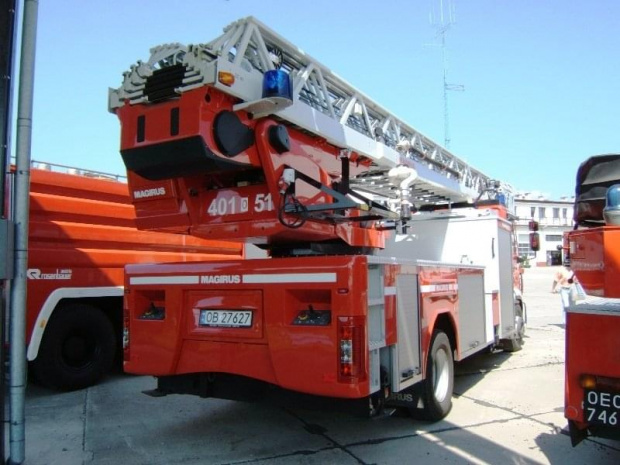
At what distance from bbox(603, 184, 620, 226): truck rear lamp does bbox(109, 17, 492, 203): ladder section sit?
229 centimetres

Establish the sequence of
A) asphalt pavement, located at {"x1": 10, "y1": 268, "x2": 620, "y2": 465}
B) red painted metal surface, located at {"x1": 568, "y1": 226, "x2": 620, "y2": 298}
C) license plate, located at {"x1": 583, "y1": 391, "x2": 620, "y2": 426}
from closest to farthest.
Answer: license plate, located at {"x1": 583, "y1": 391, "x2": 620, "y2": 426} → red painted metal surface, located at {"x1": 568, "y1": 226, "x2": 620, "y2": 298} → asphalt pavement, located at {"x1": 10, "y1": 268, "x2": 620, "y2": 465}

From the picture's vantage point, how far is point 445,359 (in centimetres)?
568

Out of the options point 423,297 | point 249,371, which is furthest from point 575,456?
point 249,371

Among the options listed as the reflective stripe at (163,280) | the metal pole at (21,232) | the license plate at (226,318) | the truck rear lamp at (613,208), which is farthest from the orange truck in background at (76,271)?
the truck rear lamp at (613,208)

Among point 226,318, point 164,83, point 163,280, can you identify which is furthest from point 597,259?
point 163,280

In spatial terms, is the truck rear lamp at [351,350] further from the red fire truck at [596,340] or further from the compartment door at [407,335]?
the red fire truck at [596,340]

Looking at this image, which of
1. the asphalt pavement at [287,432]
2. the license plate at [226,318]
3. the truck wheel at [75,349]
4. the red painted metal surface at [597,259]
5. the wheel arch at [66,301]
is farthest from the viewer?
the truck wheel at [75,349]

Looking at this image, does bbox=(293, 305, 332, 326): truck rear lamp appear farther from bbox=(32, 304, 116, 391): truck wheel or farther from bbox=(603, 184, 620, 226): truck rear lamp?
bbox=(32, 304, 116, 391): truck wheel

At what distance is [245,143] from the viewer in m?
4.12

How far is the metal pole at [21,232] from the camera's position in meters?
4.16

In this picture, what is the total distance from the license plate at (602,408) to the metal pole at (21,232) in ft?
13.5

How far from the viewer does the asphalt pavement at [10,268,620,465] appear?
176 inches

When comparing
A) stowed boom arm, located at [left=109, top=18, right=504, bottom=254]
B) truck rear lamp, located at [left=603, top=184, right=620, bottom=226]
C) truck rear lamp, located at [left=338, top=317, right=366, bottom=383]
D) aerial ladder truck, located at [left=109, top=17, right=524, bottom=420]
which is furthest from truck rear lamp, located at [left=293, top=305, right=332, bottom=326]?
truck rear lamp, located at [left=603, top=184, right=620, bottom=226]

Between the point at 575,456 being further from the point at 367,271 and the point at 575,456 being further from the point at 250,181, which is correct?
the point at 250,181
